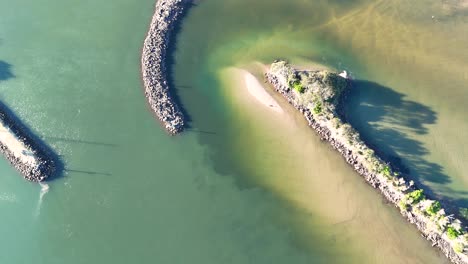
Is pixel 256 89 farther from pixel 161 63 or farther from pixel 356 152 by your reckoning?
pixel 356 152

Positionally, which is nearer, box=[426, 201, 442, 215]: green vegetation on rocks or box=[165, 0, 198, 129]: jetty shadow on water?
box=[426, 201, 442, 215]: green vegetation on rocks

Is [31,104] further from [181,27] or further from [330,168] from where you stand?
[330,168]

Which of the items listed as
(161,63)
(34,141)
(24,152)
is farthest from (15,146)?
(161,63)

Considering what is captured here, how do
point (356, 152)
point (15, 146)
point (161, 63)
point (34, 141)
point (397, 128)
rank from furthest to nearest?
point (161, 63) → point (397, 128) → point (34, 141) → point (15, 146) → point (356, 152)

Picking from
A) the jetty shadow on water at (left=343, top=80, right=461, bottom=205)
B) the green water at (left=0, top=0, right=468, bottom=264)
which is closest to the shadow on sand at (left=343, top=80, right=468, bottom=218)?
the jetty shadow on water at (left=343, top=80, right=461, bottom=205)

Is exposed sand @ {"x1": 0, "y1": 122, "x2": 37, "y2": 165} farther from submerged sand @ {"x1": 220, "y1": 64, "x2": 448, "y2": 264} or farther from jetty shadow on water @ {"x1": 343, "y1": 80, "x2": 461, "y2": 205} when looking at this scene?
jetty shadow on water @ {"x1": 343, "y1": 80, "x2": 461, "y2": 205}

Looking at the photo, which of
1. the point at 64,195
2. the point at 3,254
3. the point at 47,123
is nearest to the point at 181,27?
the point at 47,123
